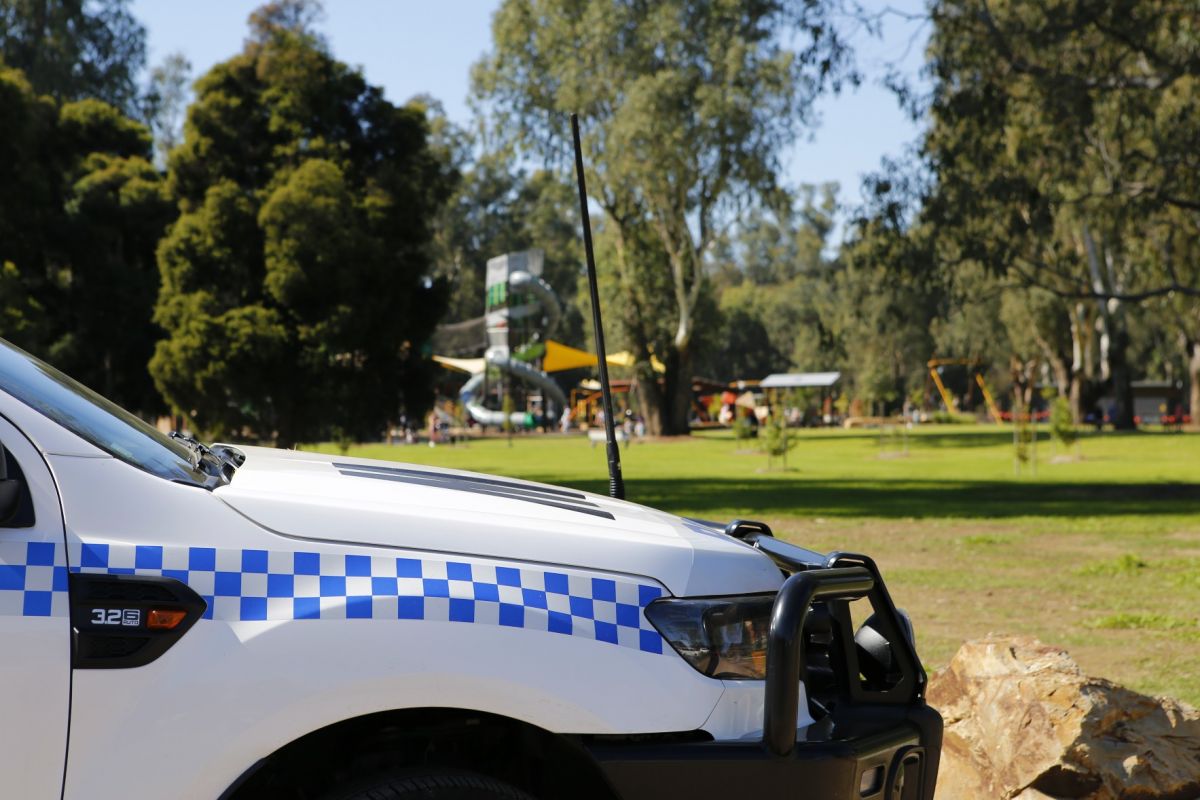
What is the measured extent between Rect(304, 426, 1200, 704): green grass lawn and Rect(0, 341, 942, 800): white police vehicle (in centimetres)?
524

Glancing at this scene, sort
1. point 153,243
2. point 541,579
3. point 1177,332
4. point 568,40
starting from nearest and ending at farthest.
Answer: point 541,579, point 153,243, point 568,40, point 1177,332

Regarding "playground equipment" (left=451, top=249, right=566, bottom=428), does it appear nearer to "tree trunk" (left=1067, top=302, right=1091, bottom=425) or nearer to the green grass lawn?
the green grass lawn

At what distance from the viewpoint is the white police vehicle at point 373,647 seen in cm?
241

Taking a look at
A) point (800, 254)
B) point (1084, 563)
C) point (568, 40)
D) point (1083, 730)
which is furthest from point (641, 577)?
point (800, 254)

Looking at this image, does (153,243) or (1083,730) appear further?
(153,243)

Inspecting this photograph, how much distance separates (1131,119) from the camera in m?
23.4

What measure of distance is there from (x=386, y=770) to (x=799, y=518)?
1630 centimetres

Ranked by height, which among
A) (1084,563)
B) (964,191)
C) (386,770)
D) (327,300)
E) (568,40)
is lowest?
(1084,563)

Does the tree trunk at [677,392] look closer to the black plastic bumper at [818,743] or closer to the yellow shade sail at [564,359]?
the yellow shade sail at [564,359]

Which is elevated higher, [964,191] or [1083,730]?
[964,191]

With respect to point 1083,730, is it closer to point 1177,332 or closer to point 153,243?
point 153,243

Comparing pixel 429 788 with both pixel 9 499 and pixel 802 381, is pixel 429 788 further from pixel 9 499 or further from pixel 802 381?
pixel 802 381

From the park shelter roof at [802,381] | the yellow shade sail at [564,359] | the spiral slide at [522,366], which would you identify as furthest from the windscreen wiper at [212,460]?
the park shelter roof at [802,381]

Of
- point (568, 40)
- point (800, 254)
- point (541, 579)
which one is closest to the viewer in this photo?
point (541, 579)
